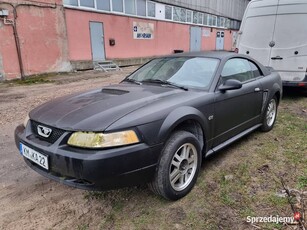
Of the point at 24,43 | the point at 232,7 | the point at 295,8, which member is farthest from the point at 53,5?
the point at 232,7

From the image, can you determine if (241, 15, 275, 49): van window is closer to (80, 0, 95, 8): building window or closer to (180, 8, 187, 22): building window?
Answer: (80, 0, 95, 8): building window

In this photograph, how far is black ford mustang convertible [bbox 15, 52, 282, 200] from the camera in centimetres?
209

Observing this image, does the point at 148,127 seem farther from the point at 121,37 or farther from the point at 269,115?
the point at 121,37

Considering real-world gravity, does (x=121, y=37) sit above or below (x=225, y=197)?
above

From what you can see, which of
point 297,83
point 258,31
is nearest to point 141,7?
point 258,31

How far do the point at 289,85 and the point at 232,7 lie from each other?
2380 centimetres

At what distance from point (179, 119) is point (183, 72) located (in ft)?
3.22

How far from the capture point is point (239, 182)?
9.39 ft

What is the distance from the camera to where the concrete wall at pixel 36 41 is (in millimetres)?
9875

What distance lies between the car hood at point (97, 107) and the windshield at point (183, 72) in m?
0.25

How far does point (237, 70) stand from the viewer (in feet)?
11.8

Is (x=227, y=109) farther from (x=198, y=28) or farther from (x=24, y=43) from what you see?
(x=198, y=28)

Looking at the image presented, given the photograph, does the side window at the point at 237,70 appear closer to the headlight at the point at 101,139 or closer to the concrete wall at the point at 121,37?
the headlight at the point at 101,139

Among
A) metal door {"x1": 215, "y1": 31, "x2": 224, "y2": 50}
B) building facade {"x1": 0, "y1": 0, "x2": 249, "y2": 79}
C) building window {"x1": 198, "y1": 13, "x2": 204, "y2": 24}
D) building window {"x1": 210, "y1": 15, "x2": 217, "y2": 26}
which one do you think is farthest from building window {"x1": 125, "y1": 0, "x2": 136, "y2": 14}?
metal door {"x1": 215, "y1": 31, "x2": 224, "y2": 50}
